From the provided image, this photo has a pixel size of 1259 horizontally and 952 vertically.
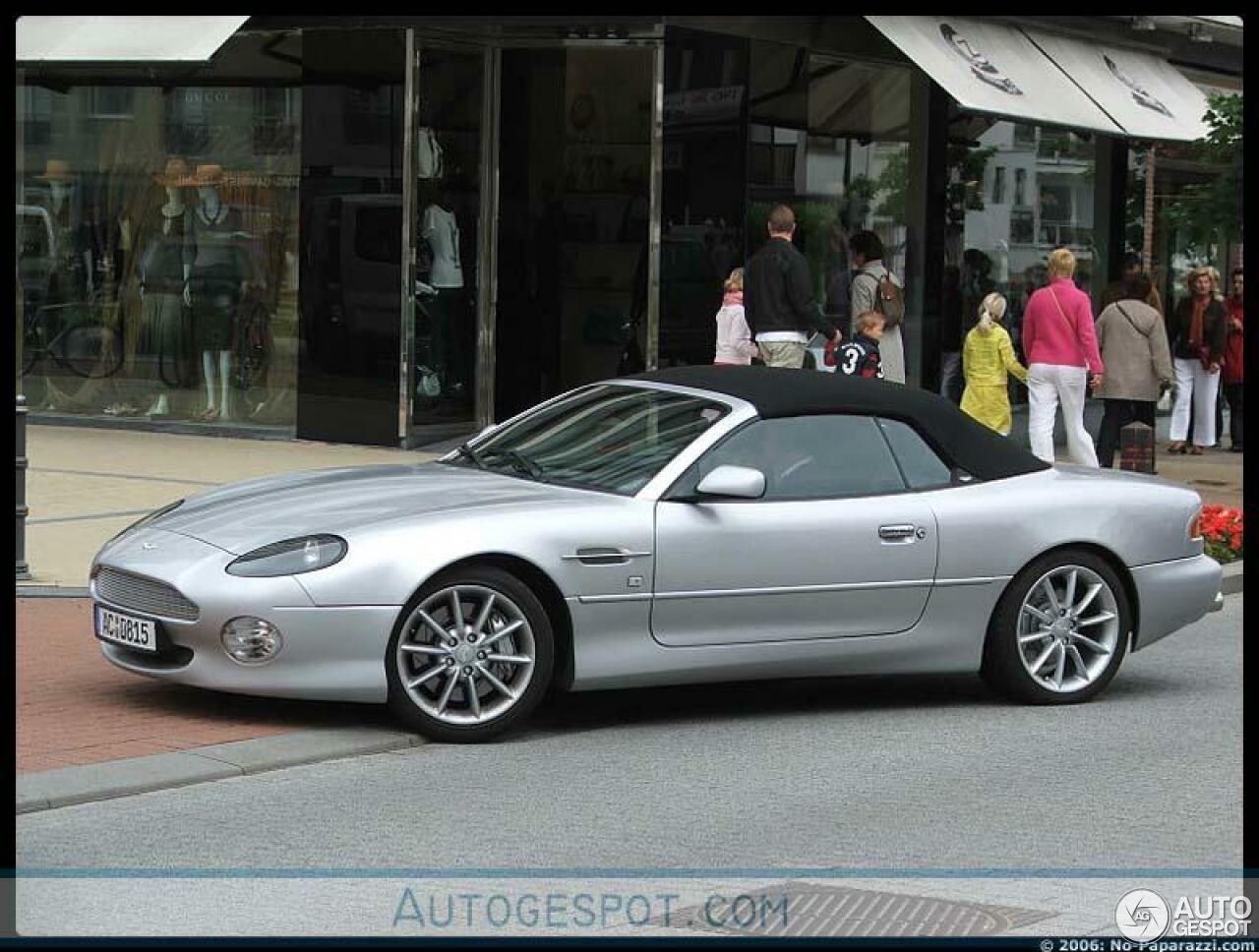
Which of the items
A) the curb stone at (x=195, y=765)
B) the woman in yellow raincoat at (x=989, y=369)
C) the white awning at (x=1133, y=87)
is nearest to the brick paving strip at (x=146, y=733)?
the curb stone at (x=195, y=765)

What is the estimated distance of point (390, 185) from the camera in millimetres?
19672

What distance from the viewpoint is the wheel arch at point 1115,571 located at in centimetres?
910

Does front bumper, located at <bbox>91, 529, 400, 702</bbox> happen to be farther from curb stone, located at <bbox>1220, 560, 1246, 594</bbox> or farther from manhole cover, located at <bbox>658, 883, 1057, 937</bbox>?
curb stone, located at <bbox>1220, 560, 1246, 594</bbox>

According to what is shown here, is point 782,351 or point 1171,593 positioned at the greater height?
point 782,351

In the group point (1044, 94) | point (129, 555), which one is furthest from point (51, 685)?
point (1044, 94)

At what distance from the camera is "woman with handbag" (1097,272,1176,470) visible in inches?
725

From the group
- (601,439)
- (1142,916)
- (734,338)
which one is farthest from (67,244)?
(1142,916)

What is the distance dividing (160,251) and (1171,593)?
1358 cm

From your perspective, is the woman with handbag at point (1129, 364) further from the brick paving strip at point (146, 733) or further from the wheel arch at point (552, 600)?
the brick paving strip at point (146, 733)

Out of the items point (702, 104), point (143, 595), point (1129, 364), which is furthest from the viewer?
point (702, 104)

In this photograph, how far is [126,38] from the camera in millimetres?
19141

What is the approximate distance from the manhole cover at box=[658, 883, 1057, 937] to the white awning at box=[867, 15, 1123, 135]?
13871 millimetres

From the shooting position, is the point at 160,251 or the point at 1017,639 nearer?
the point at 1017,639

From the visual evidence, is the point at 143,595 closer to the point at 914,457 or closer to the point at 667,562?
the point at 667,562
